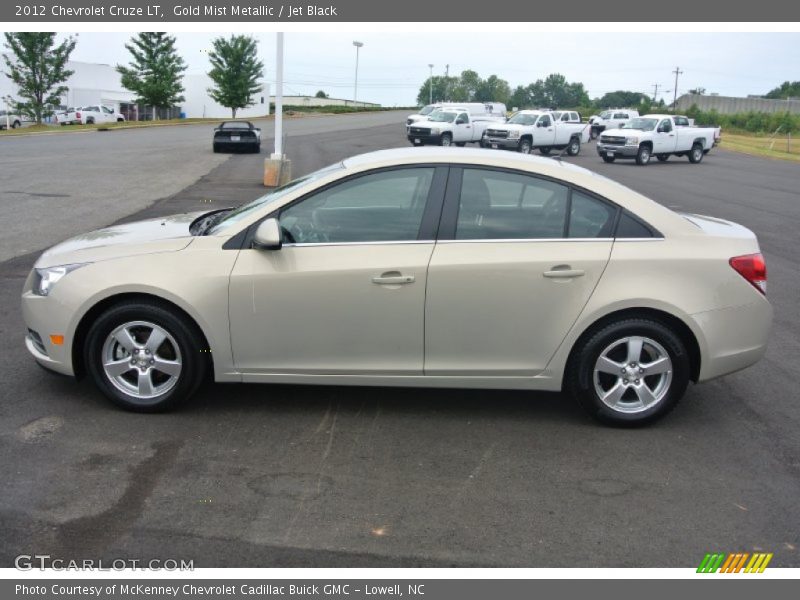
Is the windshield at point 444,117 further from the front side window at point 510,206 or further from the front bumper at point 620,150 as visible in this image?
the front side window at point 510,206

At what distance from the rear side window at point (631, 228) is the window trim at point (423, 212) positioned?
1.14 m

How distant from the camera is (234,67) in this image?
7125 centimetres

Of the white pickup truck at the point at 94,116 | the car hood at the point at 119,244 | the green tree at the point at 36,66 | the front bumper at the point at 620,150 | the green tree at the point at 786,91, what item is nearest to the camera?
the car hood at the point at 119,244

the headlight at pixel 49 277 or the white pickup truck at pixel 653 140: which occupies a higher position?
the white pickup truck at pixel 653 140

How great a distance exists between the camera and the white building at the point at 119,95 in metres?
80.2

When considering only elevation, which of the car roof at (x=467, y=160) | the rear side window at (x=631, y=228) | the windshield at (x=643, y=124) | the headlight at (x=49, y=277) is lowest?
the headlight at (x=49, y=277)

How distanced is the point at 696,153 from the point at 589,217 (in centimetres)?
3446

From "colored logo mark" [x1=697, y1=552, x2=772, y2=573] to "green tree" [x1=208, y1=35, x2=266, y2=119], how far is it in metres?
71.8

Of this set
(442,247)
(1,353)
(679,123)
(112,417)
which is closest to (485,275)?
(442,247)

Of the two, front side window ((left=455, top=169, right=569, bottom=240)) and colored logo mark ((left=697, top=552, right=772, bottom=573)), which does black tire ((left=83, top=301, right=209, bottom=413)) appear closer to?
front side window ((left=455, top=169, right=569, bottom=240))

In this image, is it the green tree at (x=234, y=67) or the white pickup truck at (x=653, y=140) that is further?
the green tree at (x=234, y=67)

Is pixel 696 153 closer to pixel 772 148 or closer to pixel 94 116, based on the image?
pixel 772 148

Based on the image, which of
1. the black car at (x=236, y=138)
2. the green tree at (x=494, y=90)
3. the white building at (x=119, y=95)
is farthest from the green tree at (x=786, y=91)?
the black car at (x=236, y=138)

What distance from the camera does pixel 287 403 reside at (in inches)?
213
